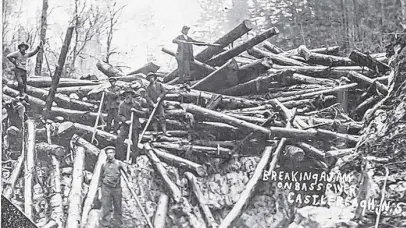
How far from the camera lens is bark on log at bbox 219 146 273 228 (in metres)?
2.26

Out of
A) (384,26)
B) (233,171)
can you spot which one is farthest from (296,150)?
(384,26)

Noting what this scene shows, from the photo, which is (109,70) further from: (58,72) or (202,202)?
(202,202)

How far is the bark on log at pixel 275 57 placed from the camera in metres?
2.23

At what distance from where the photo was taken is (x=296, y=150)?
2.20m

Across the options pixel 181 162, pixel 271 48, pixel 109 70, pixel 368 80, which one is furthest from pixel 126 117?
pixel 368 80

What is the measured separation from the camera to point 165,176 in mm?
2455

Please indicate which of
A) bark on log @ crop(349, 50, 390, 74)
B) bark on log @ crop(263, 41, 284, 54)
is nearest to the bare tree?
bark on log @ crop(263, 41, 284, 54)

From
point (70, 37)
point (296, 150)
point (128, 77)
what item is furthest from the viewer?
point (70, 37)

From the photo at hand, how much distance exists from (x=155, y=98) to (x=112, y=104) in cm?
27

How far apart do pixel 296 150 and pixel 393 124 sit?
439 millimetres

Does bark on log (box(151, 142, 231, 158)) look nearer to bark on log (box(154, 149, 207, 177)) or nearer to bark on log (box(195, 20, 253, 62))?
bark on log (box(154, 149, 207, 177))

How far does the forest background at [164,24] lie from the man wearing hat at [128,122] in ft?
0.61

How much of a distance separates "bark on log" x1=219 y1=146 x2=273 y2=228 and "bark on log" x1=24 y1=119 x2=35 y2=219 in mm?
1196

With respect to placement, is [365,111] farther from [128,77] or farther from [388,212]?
[128,77]
